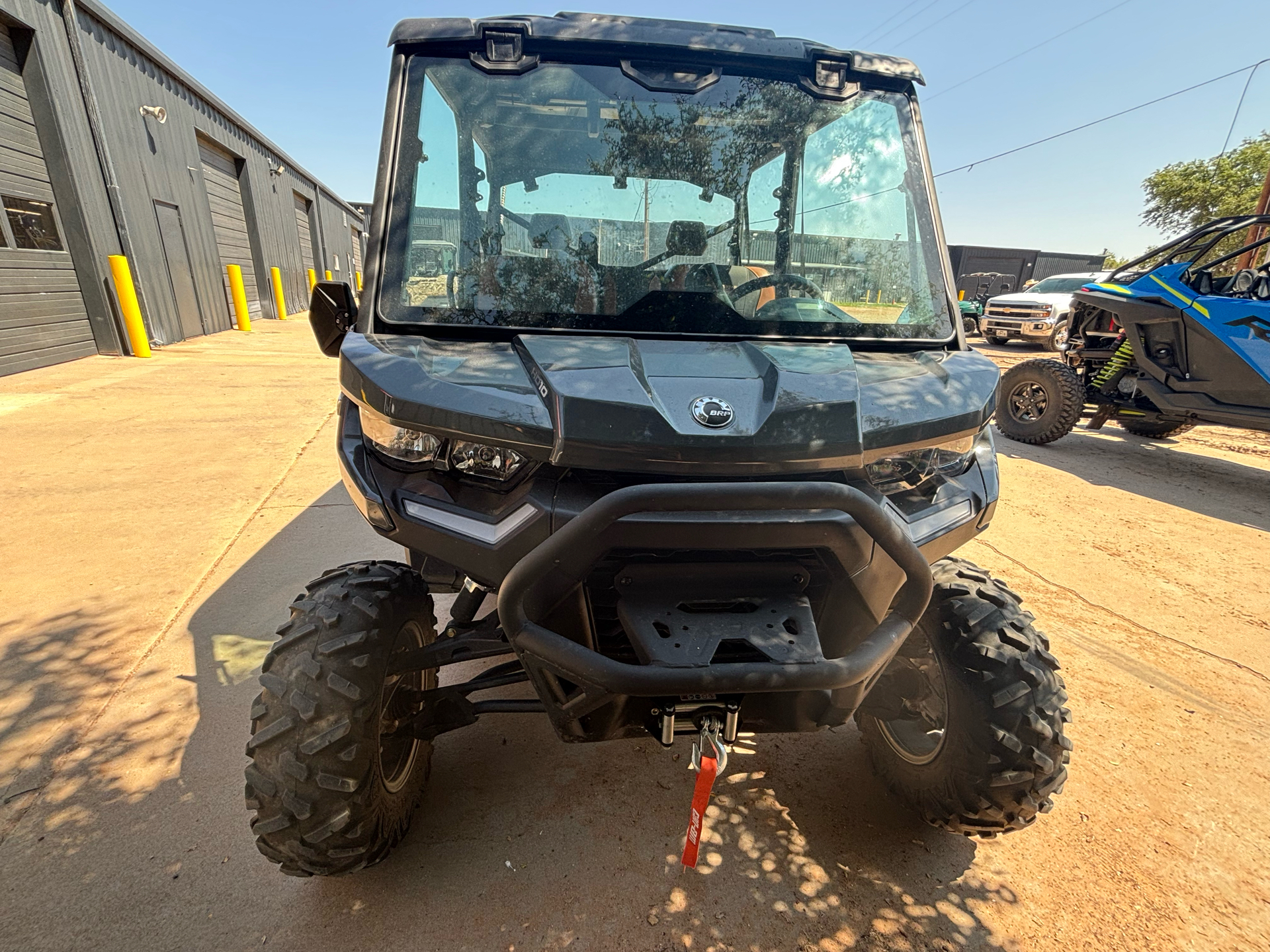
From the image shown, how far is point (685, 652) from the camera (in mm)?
1373

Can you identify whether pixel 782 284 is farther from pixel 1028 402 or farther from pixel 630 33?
pixel 1028 402

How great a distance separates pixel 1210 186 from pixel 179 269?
109ft

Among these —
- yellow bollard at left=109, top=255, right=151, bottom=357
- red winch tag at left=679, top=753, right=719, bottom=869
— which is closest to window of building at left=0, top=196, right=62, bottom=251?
yellow bollard at left=109, top=255, right=151, bottom=357

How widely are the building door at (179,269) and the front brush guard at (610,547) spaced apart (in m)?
13.5

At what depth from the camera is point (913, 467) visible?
167 cm

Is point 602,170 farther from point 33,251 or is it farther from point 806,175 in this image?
point 33,251

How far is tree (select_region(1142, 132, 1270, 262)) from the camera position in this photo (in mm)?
23234

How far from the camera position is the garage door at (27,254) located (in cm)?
773

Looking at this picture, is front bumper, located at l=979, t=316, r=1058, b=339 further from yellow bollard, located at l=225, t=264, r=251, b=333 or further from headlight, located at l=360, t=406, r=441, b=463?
yellow bollard, located at l=225, t=264, r=251, b=333

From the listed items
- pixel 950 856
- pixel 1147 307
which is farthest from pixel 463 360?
pixel 1147 307

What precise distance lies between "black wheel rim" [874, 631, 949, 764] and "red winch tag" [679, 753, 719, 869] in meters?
0.86

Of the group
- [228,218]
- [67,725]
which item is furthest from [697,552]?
[228,218]

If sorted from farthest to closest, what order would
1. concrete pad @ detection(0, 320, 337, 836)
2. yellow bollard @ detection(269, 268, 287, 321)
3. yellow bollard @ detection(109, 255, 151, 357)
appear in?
yellow bollard @ detection(269, 268, 287, 321), yellow bollard @ detection(109, 255, 151, 357), concrete pad @ detection(0, 320, 337, 836)

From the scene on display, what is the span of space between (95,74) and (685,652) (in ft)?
43.1
